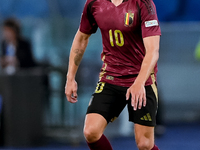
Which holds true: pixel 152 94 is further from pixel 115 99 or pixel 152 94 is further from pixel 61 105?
pixel 61 105

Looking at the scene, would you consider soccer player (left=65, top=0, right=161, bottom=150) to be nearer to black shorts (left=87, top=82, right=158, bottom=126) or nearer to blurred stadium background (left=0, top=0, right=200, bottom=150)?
black shorts (left=87, top=82, right=158, bottom=126)

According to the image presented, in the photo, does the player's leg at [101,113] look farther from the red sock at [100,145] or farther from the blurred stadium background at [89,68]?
the blurred stadium background at [89,68]

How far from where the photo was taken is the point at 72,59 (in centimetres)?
532

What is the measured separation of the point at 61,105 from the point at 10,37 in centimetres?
153

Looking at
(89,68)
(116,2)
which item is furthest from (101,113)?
(89,68)

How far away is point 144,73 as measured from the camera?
14.9 ft

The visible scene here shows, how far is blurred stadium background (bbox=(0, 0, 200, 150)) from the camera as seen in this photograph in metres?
8.70

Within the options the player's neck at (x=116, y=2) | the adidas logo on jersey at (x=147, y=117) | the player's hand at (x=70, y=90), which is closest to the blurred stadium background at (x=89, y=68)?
the player's hand at (x=70, y=90)

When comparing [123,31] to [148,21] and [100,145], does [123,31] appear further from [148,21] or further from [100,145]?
[100,145]

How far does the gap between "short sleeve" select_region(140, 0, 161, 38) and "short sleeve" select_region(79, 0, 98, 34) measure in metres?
0.59

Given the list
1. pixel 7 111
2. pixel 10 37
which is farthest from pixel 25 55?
pixel 7 111

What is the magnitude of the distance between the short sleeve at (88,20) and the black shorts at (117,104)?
62 cm

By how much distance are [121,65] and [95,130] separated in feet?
2.33

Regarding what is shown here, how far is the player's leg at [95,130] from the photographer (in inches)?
190
